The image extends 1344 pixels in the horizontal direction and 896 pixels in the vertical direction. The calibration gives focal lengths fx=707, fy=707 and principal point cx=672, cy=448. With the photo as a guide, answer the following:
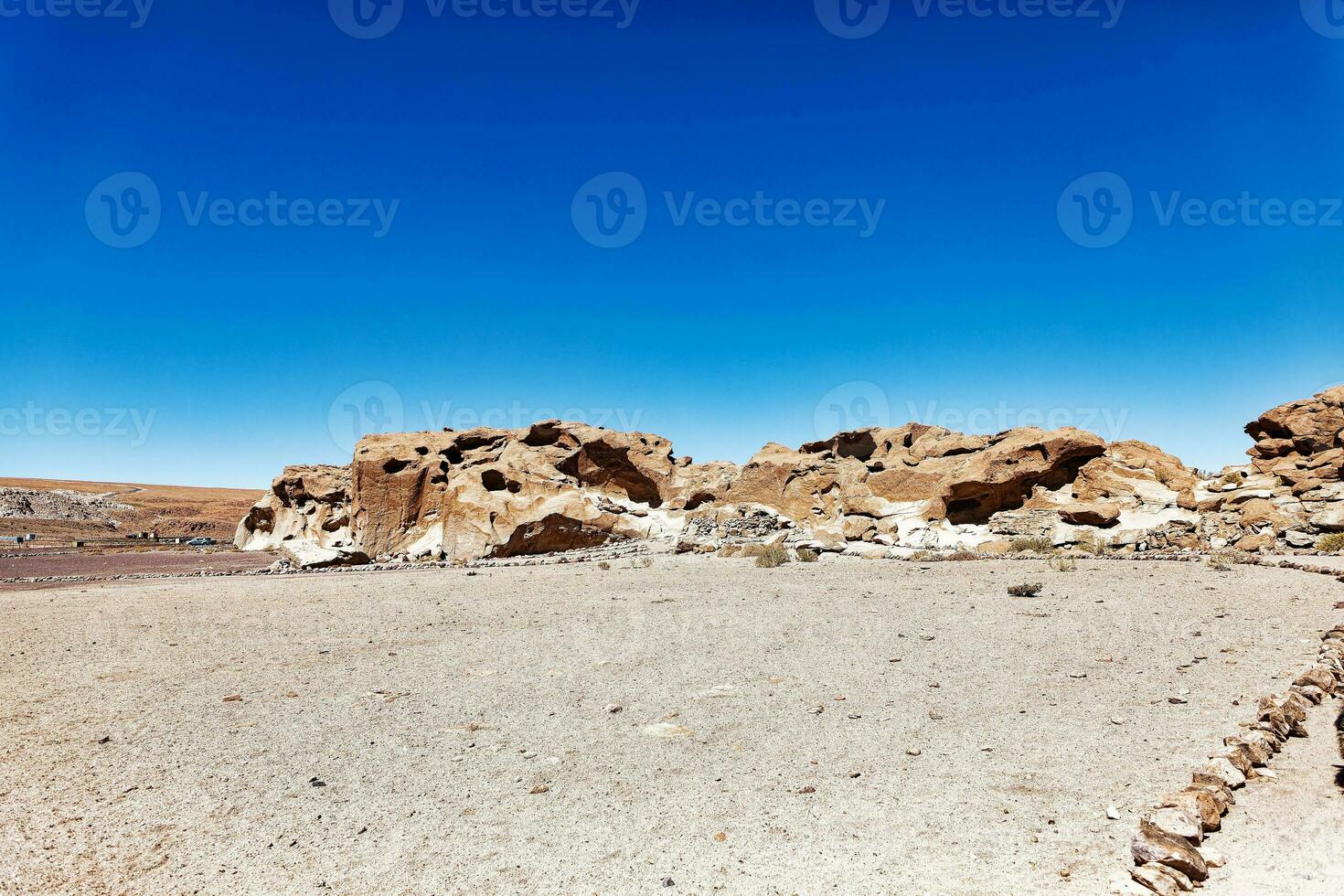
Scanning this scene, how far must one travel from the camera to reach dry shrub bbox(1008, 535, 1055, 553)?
2102 cm

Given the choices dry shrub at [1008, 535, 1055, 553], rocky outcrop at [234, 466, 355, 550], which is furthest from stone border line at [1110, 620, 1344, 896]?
rocky outcrop at [234, 466, 355, 550]

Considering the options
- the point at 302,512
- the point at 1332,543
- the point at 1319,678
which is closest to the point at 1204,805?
the point at 1319,678

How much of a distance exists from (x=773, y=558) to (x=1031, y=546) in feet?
26.9

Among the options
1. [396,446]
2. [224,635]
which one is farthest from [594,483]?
[224,635]

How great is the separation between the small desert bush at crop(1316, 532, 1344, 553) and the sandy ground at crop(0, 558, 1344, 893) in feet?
24.9

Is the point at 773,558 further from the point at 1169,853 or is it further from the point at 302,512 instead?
the point at 302,512

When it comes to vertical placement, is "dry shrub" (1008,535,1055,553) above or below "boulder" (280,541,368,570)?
above

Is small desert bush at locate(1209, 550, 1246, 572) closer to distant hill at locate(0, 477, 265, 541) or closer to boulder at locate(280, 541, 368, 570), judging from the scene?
boulder at locate(280, 541, 368, 570)

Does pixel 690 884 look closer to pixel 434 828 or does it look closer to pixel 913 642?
pixel 434 828

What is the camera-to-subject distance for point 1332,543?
17.0 m

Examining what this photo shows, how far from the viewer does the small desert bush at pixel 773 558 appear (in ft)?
63.1

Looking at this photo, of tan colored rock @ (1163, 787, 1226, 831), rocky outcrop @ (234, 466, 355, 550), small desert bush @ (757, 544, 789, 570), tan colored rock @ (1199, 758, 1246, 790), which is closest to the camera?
tan colored rock @ (1163, 787, 1226, 831)

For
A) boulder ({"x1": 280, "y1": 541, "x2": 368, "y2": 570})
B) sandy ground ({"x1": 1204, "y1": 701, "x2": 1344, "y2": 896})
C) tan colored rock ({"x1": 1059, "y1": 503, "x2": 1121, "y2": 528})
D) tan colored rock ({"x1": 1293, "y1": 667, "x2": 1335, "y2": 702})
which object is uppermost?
tan colored rock ({"x1": 1059, "y1": 503, "x2": 1121, "y2": 528})

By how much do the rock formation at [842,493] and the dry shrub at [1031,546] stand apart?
32 cm
